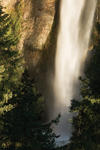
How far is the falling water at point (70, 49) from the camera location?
2980cm

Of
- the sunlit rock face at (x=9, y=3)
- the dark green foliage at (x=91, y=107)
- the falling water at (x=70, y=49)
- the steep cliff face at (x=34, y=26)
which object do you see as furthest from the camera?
the sunlit rock face at (x=9, y=3)

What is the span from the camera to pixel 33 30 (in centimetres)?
2992

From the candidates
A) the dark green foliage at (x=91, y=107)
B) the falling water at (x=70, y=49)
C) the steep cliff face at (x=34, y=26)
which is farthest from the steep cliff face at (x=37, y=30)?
the dark green foliage at (x=91, y=107)

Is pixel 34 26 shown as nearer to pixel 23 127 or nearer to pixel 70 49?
pixel 70 49

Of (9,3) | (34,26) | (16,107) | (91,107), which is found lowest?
(16,107)

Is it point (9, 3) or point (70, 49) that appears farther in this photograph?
point (70, 49)

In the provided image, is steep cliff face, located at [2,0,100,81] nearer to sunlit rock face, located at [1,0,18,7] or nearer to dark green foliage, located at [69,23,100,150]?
sunlit rock face, located at [1,0,18,7]

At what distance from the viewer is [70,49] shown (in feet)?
104

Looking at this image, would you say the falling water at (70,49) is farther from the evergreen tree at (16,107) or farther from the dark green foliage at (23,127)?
the dark green foliage at (23,127)

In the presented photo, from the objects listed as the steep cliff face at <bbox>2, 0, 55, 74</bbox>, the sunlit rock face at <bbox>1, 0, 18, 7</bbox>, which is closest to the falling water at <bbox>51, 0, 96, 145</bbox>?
the steep cliff face at <bbox>2, 0, 55, 74</bbox>

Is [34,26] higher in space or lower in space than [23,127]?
higher

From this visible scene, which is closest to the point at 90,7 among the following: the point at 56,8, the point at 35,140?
the point at 56,8

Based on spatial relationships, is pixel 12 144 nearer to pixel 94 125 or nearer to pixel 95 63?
pixel 94 125

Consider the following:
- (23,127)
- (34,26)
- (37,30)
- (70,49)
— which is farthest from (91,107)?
(70,49)
